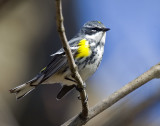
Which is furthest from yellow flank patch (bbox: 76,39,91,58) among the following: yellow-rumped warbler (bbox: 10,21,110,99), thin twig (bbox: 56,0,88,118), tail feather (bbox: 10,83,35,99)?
thin twig (bbox: 56,0,88,118)

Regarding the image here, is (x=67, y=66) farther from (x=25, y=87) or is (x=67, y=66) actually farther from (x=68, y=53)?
(x=68, y=53)

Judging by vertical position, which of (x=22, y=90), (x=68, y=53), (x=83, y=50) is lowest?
(x=22, y=90)

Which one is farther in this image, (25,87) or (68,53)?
(25,87)

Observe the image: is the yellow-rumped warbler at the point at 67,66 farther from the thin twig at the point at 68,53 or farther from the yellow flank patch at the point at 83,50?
the thin twig at the point at 68,53

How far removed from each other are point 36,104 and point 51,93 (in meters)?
0.32

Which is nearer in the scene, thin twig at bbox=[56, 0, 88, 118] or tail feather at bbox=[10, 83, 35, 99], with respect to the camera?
thin twig at bbox=[56, 0, 88, 118]

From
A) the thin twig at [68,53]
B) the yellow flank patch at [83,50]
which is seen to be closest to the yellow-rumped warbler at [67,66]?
the yellow flank patch at [83,50]

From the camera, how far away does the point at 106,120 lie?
97.5 inches

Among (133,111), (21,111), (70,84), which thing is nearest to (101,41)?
(70,84)

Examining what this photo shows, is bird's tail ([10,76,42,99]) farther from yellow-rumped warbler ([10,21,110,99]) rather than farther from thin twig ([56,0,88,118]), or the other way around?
thin twig ([56,0,88,118])

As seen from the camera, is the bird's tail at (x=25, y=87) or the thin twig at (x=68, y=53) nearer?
the thin twig at (x=68, y=53)

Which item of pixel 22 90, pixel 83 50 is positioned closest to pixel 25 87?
pixel 22 90

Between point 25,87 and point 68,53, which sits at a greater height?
point 68,53

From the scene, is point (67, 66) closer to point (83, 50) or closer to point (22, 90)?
point (83, 50)
